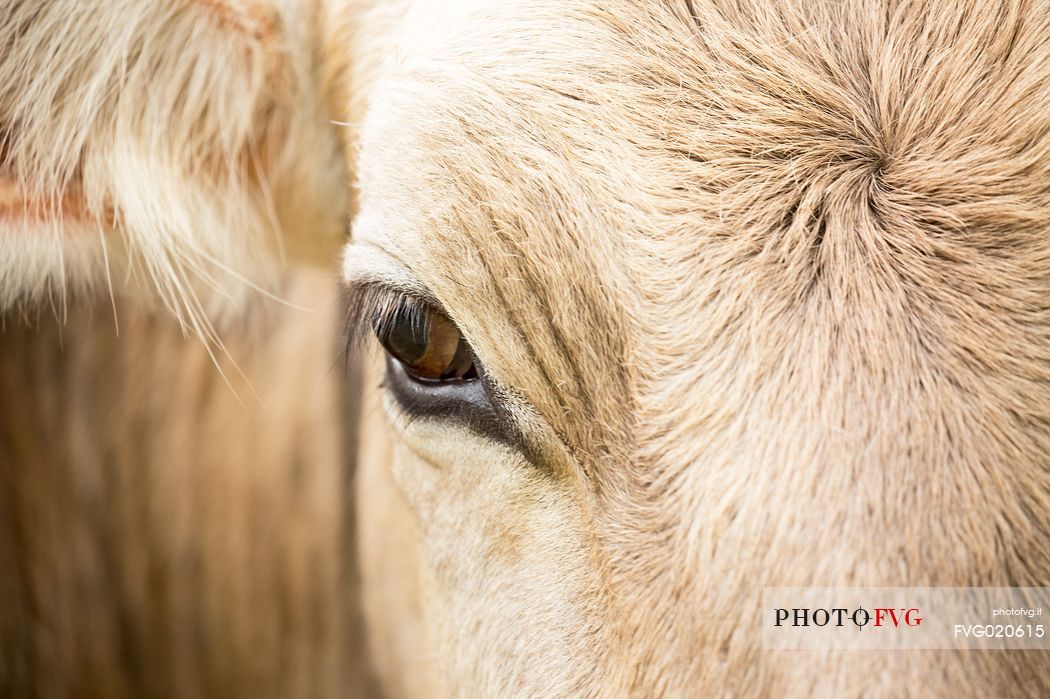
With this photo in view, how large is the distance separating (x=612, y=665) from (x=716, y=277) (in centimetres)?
46

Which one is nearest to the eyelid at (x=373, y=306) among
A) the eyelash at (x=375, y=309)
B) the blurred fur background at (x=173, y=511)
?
the eyelash at (x=375, y=309)

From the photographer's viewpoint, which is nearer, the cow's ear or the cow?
the cow

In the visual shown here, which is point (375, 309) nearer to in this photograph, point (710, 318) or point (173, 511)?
point (710, 318)

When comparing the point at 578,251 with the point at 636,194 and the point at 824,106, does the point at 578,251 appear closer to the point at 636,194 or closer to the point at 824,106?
the point at 636,194

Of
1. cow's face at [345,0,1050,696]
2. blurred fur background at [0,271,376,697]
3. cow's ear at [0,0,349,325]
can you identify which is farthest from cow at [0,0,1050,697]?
blurred fur background at [0,271,376,697]

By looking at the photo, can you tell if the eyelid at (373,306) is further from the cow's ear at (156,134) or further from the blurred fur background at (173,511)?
the blurred fur background at (173,511)

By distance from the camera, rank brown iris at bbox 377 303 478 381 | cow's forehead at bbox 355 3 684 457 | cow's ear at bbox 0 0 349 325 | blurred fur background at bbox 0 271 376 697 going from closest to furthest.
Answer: cow's forehead at bbox 355 3 684 457 → brown iris at bbox 377 303 478 381 → cow's ear at bbox 0 0 349 325 → blurred fur background at bbox 0 271 376 697

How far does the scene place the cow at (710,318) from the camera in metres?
0.94

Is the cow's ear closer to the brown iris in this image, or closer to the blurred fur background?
the brown iris

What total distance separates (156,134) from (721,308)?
3.64 feet

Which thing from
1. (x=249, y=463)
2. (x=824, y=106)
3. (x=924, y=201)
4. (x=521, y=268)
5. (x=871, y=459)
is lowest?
(x=249, y=463)

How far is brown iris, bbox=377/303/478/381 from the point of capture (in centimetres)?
133

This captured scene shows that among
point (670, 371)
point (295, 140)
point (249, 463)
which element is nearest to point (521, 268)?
point (670, 371)

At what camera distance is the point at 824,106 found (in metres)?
1.11
